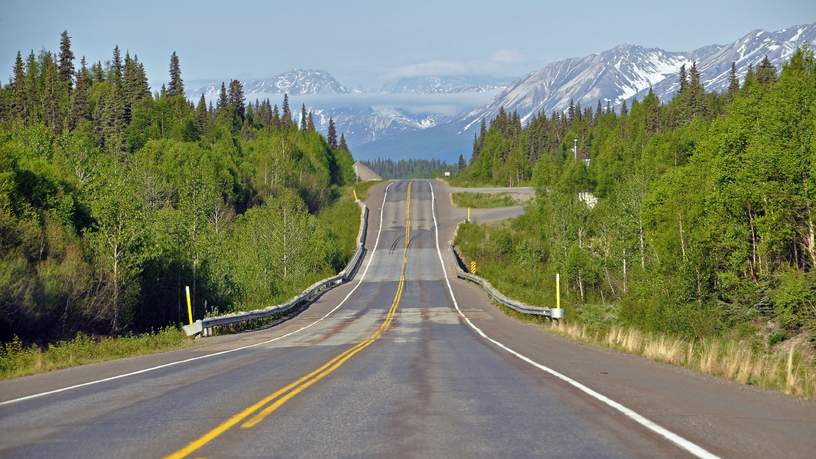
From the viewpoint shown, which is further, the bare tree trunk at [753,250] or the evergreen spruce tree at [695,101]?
the evergreen spruce tree at [695,101]

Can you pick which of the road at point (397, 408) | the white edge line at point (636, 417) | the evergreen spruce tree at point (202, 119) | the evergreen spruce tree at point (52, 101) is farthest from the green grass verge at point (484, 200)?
the white edge line at point (636, 417)

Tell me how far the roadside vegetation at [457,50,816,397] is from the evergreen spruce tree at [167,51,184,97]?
8680 centimetres

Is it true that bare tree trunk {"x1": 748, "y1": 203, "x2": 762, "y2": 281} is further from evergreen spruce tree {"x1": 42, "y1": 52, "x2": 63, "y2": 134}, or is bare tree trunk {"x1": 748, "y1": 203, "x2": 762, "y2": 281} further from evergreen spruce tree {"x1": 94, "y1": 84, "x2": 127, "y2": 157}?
evergreen spruce tree {"x1": 42, "y1": 52, "x2": 63, "y2": 134}

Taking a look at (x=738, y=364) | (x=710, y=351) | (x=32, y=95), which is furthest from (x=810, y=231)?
(x=32, y=95)

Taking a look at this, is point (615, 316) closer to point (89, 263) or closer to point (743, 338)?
point (743, 338)

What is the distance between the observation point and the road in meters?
7.43

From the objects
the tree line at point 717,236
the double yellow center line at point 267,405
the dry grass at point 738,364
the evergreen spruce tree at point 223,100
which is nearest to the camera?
the double yellow center line at point 267,405

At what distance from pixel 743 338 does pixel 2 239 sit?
29.5 metres

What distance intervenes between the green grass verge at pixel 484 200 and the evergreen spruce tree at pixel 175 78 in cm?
6703

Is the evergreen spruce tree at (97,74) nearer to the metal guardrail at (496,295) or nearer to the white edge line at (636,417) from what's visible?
the metal guardrail at (496,295)

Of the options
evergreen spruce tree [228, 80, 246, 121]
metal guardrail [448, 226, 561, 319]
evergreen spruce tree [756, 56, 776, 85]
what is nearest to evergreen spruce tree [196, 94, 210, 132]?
evergreen spruce tree [228, 80, 246, 121]

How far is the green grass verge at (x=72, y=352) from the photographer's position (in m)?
17.6

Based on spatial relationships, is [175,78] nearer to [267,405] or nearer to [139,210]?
[139,210]

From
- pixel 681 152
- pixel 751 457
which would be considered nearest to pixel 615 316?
pixel 751 457
